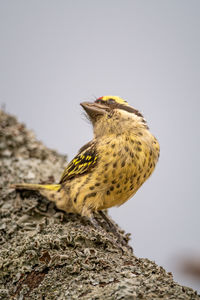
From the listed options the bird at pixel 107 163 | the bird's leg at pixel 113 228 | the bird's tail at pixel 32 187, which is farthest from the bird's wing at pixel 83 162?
the bird's leg at pixel 113 228

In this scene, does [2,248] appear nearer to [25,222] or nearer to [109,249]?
[25,222]

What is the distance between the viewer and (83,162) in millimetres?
4160

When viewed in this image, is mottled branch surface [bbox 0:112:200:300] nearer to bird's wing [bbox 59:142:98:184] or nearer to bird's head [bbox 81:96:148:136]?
bird's wing [bbox 59:142:98:184]

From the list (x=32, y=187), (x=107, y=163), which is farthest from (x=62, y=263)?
(x=32, y=187)

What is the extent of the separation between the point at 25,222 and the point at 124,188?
3.76 ft

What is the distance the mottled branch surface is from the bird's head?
1099 mm

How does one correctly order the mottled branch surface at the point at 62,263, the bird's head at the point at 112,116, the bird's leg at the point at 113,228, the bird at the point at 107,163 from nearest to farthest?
the mottled branch surface at the point at 62,263 → the bird at the point at 107,163 → the bird's leg at the point at 113,228 → the bird's head at the point at 112,116

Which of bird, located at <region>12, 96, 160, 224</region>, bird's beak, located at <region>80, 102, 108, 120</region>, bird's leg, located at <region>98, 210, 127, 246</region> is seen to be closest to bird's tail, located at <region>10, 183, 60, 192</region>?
bird, located at <region>12, 96, 160, 224</region>

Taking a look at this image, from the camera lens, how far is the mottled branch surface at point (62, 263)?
8.01ft

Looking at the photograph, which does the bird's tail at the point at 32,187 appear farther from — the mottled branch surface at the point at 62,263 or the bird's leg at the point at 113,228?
the bird's leg at the point at 113,228

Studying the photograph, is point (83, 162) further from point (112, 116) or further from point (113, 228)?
point (113, 228)

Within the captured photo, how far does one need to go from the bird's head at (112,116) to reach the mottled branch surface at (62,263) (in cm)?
110

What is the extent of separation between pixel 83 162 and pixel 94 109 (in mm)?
644

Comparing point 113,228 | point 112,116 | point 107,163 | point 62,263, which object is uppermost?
point 112,116
